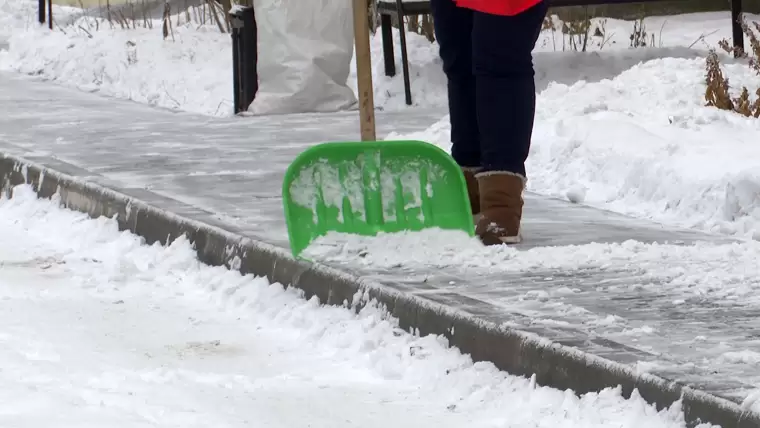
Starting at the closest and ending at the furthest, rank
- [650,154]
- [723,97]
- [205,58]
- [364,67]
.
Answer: [364,67]
[650,154]
[723,97]
[205,58]

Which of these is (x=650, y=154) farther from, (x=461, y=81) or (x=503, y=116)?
(x=503, y=116)

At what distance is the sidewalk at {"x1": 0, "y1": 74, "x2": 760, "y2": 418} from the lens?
3561 millimetres

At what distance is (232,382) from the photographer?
379 cm

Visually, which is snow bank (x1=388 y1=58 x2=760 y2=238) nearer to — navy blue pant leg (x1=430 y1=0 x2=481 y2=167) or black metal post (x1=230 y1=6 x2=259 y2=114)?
navy blue pant leg (x1=430 y1=0 x2=481 y2=167)

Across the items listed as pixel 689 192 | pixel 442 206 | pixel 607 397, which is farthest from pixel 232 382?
pixel 689 192

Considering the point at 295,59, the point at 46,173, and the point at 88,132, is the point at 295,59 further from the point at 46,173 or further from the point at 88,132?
the point at 46,173

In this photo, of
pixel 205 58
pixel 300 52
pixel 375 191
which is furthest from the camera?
pixel 205 58

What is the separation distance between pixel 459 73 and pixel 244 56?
507 cm

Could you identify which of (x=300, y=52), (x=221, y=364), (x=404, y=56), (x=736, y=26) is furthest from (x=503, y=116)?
(x=736, y=26)

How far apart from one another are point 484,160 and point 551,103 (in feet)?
10.5

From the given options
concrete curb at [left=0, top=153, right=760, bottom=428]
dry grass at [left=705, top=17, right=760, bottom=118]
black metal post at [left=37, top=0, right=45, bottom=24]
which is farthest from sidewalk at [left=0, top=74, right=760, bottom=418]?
black metal post at [left=37, top=0, right=45, bottom=24]

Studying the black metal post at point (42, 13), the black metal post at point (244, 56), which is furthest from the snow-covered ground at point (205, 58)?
the black metal post at point (42, 13)

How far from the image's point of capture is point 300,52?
9969mm

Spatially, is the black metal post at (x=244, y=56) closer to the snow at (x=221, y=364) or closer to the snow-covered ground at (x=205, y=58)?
the snow-covered ground at (x=205, y=58)
